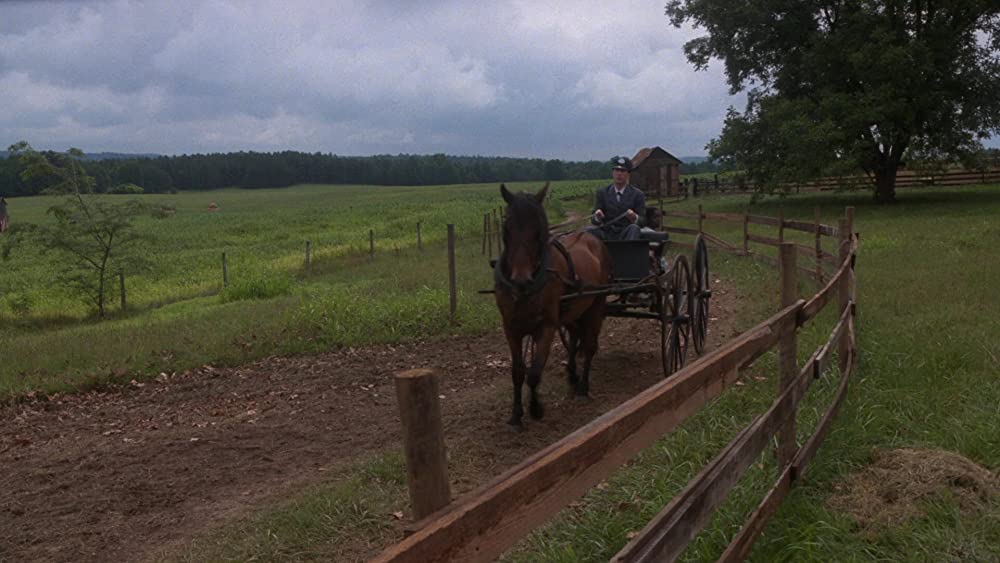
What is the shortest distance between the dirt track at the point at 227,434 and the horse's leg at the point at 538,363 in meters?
0.18

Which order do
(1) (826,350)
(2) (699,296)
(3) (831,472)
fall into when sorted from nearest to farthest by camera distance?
(3) (831,472), (1) (826,350), (2) (699,296)

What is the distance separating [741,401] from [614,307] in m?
2.25

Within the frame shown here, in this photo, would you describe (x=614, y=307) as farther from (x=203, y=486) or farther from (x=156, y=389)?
(x=156, y=389)

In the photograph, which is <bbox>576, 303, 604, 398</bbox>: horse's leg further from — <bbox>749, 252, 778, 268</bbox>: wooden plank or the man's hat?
<bbox>749, 252, 778, 268</bbox>: wooden plank

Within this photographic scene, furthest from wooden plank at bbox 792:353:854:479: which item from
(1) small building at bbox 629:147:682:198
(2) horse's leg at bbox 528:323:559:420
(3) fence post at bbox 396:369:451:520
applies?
(1) small building at bbox 629:147:682:198

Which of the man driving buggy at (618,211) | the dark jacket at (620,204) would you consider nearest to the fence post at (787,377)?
the man driving buggy at (618,211)

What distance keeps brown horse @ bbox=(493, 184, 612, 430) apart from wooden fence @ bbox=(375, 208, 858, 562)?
223 cm

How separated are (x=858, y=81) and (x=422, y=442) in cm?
3065

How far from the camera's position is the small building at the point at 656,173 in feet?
174

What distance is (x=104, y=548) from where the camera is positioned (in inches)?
191

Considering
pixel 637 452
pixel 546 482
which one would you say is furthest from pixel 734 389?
pixel 546 482

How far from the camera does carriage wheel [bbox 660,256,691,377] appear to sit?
7684 millimetres

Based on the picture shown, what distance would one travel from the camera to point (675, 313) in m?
7.96

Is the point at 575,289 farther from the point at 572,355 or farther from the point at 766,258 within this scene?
the point at 766,258
